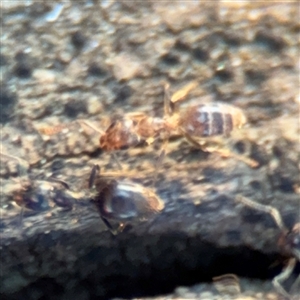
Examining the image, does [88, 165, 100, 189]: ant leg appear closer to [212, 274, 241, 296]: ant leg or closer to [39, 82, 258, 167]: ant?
[39, 82, 258, 167]: ant

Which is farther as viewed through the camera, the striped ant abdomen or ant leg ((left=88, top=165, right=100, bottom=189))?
ant leg ((left=88, top=165, right=100, bottom=189))

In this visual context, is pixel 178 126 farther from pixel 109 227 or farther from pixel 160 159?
pixel 109 227

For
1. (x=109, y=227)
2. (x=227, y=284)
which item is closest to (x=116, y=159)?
(x=109, y=227)

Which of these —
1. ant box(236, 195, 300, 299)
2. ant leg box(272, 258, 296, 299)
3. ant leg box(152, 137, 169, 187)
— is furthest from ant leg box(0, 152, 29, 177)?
ant leg box(272, 258, 296, 299)

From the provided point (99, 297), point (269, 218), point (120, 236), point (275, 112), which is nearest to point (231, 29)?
point (275, 112)

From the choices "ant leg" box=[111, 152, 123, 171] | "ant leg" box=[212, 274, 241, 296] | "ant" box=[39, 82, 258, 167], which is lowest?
"ant leg" box=[212, 274, 241, 296]

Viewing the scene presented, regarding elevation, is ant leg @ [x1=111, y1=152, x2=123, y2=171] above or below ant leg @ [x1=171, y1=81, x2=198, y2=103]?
below

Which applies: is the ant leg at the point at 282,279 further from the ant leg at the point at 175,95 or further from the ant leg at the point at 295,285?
the ant leg at the point at 175,95
